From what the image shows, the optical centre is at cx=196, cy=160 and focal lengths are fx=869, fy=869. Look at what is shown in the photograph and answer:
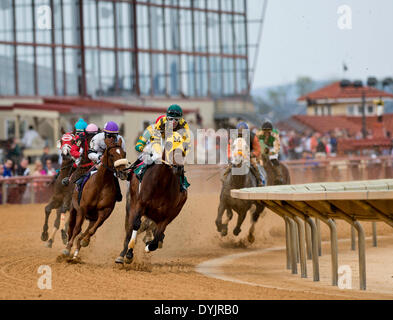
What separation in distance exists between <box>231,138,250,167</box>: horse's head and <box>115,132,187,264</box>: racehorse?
291 centimetres

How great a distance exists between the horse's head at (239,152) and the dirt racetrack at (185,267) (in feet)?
4.86

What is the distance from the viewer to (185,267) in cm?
1202

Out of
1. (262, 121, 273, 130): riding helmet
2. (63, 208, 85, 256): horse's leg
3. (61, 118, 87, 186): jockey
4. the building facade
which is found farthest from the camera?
the building facade

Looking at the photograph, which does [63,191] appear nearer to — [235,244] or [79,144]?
[79,144]

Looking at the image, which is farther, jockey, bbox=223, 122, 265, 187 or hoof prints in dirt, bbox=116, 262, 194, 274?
jockey, bbox=223, 122, 265, 187

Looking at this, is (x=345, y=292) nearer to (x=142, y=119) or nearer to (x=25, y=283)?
(x=25, y=283)

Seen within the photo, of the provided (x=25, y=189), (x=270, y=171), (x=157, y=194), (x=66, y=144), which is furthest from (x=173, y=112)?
(x=25, y=189)

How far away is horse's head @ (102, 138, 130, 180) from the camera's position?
11.3 metres

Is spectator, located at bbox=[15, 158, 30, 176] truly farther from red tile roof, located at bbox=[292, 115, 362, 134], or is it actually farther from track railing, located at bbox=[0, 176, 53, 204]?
red tile roof, located at bbox=[292, 115, 362, 134]

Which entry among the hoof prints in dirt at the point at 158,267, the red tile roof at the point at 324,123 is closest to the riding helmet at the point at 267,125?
the hoof prints in dirt at the point at 158,267

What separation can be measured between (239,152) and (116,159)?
10.4 feet

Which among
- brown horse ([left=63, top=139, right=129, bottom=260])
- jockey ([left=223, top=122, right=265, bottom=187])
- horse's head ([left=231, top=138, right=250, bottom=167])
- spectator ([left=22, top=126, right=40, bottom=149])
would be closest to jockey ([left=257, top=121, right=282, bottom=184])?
jockey ([left=223, top=122, right=265, bottom=187])

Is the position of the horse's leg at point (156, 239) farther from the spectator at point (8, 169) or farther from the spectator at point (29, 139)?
the spectator at point (29, 139)
